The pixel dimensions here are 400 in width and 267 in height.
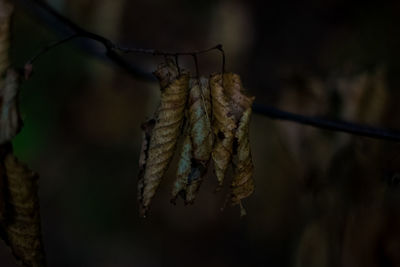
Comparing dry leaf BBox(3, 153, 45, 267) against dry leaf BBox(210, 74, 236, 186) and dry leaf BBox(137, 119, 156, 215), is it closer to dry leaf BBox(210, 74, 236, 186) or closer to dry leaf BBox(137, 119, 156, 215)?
dry leaf BBox(137, 119, 156, 215)

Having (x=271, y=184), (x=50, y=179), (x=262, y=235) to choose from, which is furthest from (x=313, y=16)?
(x=50, y=179)

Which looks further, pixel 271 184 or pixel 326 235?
pixel 271 184

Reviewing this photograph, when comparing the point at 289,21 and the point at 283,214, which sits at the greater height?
the point at 289,21


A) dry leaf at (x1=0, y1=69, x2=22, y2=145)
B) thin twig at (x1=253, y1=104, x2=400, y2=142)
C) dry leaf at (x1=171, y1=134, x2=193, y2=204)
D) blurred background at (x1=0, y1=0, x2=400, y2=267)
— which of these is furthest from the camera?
blurred background at (x1=0, y1=0, x2=400, y2=267)

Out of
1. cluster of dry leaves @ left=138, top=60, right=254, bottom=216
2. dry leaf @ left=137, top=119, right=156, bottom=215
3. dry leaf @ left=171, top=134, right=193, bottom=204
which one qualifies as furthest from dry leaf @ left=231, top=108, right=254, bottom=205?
dry leaf @ left=137, top=119, right=156, bottom=215

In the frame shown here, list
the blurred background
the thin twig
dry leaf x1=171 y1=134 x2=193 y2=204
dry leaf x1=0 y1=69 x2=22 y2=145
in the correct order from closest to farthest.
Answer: dry leaf x1=0 y1=69 x2=22 y2=145 → dry leaf x1=171 y1=134 x2=193 y2=204 → the thin twig → the blurred background

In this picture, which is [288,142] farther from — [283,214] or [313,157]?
[283,214]

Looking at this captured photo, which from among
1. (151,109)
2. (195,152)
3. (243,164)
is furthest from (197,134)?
(151,109)
